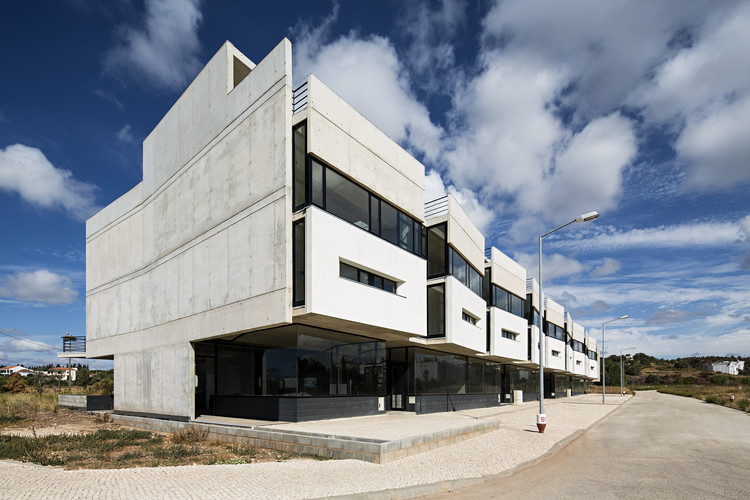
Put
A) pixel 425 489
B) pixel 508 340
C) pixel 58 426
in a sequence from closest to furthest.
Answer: pixel 425 489 → pixel 58 426 → pixel 508 340

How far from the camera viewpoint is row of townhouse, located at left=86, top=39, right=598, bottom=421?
18.5m

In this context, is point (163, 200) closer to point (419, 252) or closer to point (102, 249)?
point (102, 249)

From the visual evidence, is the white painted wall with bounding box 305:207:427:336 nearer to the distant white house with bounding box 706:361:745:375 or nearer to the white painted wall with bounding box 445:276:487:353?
the white painted wall with bounding box 445:276:487:353

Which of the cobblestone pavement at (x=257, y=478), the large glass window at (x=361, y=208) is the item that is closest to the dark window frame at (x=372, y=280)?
the large glass window at (x=361, y=208)

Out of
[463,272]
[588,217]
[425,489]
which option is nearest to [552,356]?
[463,272]

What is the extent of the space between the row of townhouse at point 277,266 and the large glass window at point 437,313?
3.1 inches

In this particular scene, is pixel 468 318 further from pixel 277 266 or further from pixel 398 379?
pixel 277 266

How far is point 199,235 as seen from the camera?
22656 mm

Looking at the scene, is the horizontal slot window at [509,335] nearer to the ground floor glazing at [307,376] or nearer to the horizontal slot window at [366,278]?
the ground floor glazing at [307,376]

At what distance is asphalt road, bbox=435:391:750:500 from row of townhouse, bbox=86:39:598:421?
A: 8.72 m

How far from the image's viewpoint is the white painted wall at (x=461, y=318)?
26742mm

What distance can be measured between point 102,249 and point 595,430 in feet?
106

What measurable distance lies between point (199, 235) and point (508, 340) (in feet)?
85.0

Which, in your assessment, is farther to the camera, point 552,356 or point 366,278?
point 552,356
